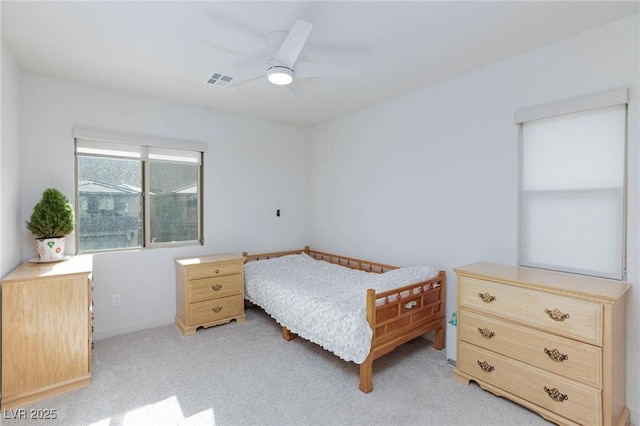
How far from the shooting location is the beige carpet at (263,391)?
207 cm

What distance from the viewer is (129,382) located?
2482 millimetres

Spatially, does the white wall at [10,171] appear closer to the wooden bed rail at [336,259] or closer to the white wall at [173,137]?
the white wall at [173,137]

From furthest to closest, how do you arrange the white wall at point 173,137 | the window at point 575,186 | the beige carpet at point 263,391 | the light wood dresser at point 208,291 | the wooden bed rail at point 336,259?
the wooden bed rail at point 336,259 → the light wood dresser at point 208,291 → the white wall at point 173,137 → the window at point 575,186 → the beige carpet at point 263,391

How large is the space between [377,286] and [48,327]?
102 inches

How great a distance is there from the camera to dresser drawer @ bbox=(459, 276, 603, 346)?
1864 mm

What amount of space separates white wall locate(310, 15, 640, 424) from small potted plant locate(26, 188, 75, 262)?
10.1ft

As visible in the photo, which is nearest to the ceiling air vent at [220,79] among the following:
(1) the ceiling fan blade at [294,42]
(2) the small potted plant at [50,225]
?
(1) the ceiling fan blade at [294,42]

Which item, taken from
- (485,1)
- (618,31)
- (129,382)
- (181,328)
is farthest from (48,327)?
(618,31)

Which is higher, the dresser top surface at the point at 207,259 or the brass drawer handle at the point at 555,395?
the dresser top surface at the point at 207,259

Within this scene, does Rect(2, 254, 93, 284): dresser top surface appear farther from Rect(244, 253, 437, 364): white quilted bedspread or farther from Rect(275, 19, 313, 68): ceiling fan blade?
Rect(275, 19, 313, 68): ceiling fan blade

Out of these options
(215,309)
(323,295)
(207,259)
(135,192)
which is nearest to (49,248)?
(135,192)

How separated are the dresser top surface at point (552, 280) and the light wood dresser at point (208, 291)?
2.47 meters

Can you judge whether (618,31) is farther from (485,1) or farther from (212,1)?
(212,1)

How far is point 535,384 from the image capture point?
207cm
